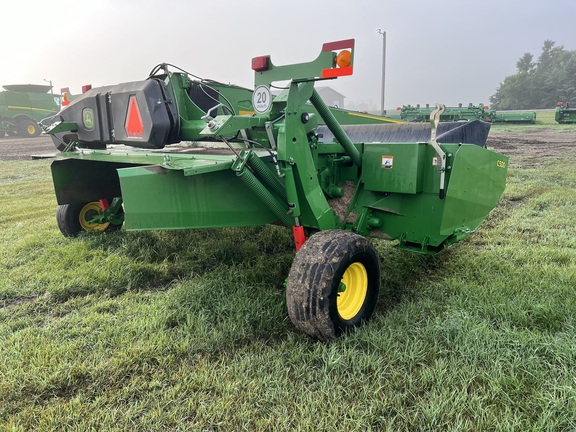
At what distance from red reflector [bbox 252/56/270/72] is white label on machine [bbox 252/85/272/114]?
0.66 ft

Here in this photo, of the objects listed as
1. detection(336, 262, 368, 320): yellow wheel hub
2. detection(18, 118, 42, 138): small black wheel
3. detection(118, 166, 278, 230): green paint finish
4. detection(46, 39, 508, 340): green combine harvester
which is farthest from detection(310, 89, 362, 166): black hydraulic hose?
detection(18, 118, 42, 138): small black wheel

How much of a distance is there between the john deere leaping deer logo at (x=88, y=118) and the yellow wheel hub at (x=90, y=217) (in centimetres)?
129

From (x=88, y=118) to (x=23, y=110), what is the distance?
27377mm

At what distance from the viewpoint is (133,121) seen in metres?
3.42

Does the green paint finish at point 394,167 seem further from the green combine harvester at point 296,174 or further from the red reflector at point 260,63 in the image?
the red reflector at point 260,63

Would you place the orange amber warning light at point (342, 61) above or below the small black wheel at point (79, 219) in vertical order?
above

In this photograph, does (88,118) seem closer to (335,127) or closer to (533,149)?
(335,127)

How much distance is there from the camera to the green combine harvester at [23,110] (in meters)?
25.8

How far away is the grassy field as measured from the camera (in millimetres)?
1999

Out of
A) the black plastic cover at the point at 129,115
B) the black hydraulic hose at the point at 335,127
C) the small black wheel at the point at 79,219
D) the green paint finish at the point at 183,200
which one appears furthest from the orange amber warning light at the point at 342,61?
the small black wheel at the point at 79,219

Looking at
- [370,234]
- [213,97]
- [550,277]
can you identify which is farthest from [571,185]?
[213,97]

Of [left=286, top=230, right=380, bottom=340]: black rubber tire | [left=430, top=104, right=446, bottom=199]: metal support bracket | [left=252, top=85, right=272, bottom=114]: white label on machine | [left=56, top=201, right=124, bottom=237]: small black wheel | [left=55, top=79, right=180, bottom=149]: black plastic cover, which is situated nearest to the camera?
[left=286, top=230, right=380, bottom=340]: black rubber tire

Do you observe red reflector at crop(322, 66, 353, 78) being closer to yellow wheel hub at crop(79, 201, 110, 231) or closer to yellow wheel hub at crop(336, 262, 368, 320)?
yellow wheel hub at crop(336, 262, 368, 320)

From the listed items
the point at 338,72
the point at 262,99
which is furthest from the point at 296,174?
the point at 338,72
